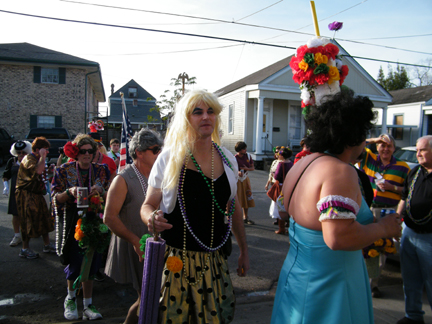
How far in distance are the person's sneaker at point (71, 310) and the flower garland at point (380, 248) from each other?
3.10 meters

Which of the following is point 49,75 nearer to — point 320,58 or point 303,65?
point 303,65

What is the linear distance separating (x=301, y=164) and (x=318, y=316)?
87 centimetres

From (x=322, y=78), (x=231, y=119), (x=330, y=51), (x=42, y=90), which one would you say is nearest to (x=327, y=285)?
(x=322, y=78)

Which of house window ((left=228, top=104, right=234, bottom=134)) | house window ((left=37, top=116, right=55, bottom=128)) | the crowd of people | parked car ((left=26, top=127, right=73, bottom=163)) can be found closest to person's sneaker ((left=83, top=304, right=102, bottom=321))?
the crowd of people

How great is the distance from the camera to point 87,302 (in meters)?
3.48

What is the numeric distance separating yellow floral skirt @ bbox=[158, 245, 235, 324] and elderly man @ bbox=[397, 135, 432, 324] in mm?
2327

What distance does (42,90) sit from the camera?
2130cm

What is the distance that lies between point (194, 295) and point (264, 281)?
280cm

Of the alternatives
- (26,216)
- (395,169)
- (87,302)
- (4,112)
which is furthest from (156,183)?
(4,112)

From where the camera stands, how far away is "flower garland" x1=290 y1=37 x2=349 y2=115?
2.40 meters

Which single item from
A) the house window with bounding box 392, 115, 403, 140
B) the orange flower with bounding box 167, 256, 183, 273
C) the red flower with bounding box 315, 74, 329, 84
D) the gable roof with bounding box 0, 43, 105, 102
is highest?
the gable roof with bounding box 0, 43, 105, 102

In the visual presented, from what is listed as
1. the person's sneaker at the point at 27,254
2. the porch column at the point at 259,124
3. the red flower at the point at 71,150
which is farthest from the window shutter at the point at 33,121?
the red flower at the point at 71,150

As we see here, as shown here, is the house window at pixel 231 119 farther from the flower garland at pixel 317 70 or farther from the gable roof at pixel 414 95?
the flower garland at pixel 317 70

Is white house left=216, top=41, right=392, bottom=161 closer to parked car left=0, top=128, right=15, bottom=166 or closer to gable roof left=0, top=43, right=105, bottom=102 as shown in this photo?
gable roof left=0, top=43, right=105, bottom=102
